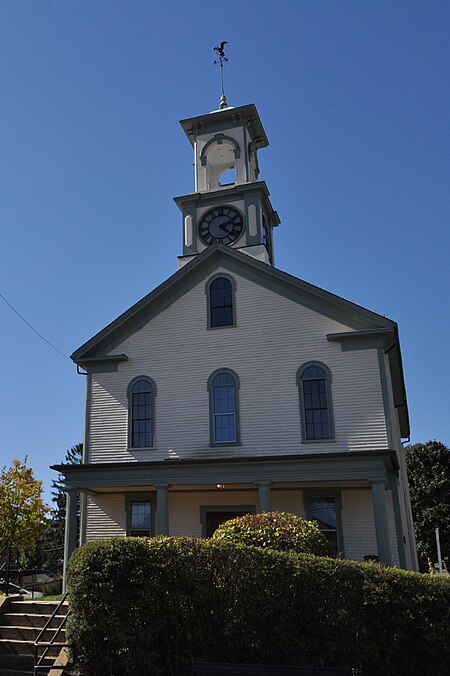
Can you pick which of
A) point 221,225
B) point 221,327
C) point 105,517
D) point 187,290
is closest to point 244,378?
point 221,327

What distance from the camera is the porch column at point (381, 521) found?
15766mm

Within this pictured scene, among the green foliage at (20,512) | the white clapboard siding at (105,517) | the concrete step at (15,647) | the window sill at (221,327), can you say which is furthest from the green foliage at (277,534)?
the green foliage at (20,512)

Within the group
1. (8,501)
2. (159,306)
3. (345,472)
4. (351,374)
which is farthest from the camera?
(8,501)

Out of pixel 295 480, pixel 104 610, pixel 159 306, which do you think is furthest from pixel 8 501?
pixel 104 610

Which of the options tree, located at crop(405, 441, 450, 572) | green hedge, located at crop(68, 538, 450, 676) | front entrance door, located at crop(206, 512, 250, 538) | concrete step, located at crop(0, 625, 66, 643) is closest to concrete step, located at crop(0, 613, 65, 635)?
concrete step, located at crop(0, 625, 66, 643)

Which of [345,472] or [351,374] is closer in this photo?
[345,472]

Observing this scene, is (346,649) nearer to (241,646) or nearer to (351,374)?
(241,646)

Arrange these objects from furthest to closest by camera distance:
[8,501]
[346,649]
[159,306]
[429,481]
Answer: [429,481]
[8,501]
[159,306]
[346,649]

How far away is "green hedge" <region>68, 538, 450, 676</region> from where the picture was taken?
29.6 ft

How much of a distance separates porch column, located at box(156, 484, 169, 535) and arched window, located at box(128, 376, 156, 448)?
1959 millimetres

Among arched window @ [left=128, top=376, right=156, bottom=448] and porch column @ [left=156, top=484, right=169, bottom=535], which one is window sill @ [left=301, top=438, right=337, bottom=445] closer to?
porch column @ [left=156, top=484, right=169, bottom=535]

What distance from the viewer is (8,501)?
2947cm

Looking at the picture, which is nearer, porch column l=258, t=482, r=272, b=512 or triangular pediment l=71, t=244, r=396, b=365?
porch column l=258, t=482, r=272, b=512

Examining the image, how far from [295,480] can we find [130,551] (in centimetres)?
820
